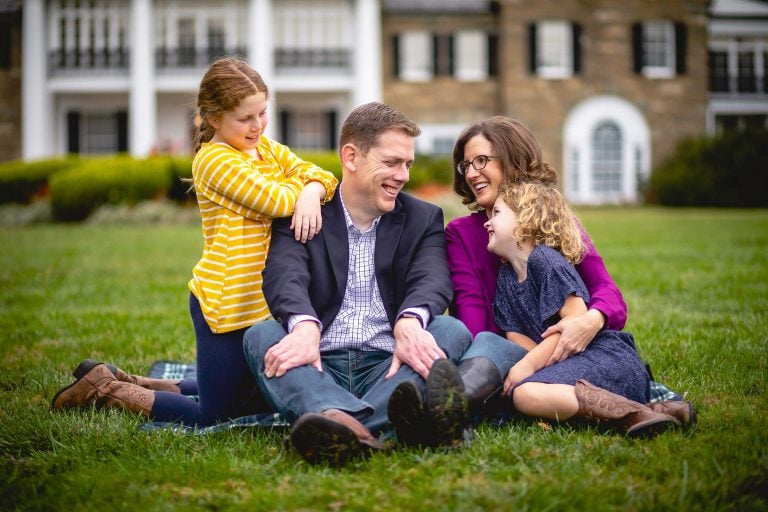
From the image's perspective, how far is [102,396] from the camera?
11.4 feet

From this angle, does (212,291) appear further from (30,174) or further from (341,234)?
(30,174)

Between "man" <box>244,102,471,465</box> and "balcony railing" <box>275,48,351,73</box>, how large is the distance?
21039 mm

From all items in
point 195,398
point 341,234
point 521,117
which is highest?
point 521,117

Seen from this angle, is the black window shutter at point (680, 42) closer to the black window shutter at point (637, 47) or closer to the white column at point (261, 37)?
the black window shutter at point (637, 47)

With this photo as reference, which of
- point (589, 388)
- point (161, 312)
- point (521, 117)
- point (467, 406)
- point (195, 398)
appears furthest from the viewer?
point (521, 117)

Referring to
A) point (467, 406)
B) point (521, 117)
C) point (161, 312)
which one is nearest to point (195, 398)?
point (467, 406)

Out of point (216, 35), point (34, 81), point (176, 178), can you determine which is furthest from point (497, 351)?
point (34, 81)

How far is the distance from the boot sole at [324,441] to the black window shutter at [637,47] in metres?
23.8

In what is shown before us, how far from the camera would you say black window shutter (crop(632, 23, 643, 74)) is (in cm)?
2397

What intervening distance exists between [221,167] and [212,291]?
52 centimetres

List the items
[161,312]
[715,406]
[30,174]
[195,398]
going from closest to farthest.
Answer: [715,406], [195,398], [161,312], [30,174]

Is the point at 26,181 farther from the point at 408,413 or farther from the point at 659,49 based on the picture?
the point at 659,49

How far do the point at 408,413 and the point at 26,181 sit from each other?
18403mm

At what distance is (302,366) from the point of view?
292 cm
